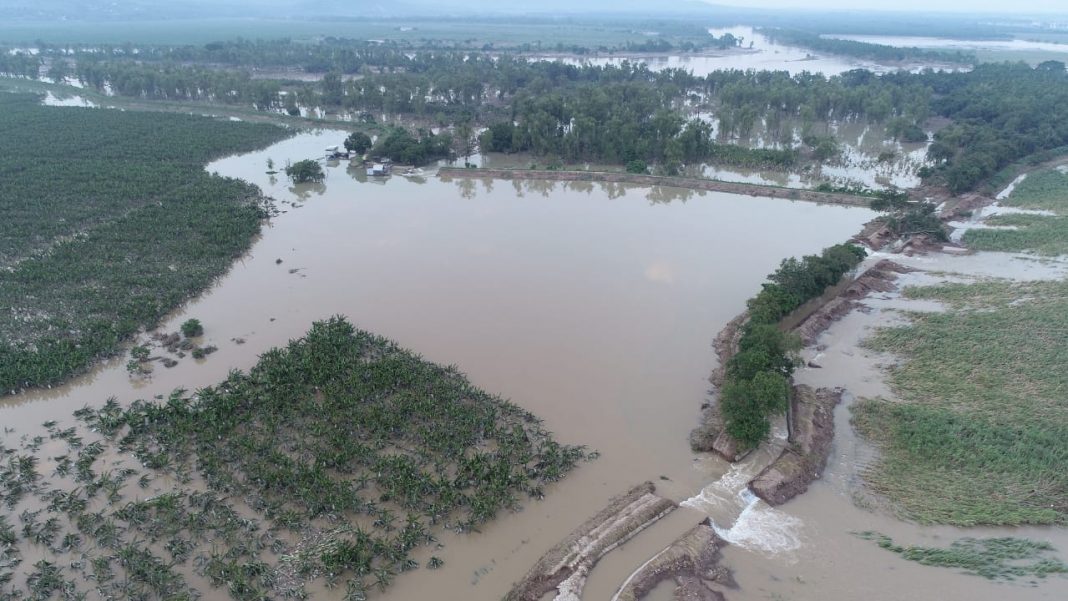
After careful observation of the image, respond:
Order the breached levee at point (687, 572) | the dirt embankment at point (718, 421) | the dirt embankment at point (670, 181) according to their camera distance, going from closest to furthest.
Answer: the breached levee at point (687, 572)
the dirt embankment at point (718, 421)
the dirt embankment at point (670, 181)

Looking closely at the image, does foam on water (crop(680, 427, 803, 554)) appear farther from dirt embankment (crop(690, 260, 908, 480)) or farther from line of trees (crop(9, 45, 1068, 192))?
line of trees (crop(9, 45, 1068, 192))

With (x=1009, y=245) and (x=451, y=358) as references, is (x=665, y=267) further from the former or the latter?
(x=1009, y=245)

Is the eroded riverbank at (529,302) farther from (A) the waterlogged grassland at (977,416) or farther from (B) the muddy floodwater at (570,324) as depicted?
(A) the waterlogged grassland at (977,416)

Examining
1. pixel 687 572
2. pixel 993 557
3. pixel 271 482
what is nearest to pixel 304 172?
pixel 271 482

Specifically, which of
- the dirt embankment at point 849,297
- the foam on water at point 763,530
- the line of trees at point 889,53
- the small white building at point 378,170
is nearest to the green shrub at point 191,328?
the foam on water at point 763,530

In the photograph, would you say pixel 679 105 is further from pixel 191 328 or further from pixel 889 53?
pixel 889 53

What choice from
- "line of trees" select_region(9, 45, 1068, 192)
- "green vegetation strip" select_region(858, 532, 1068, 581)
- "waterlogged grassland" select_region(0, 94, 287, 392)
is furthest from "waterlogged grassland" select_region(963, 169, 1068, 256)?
"waterlogged grassland" select_region(0, 94, 287, 392)
